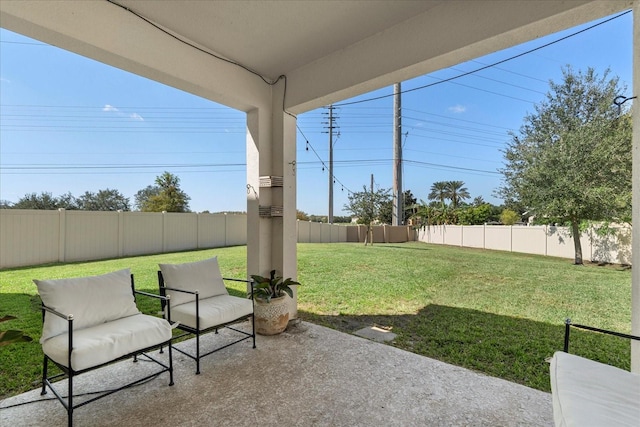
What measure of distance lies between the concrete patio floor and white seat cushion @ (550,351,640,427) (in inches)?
24.9

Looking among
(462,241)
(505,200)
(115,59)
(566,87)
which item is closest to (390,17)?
(115,59)

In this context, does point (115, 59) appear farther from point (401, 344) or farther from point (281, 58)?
point (401, 344)

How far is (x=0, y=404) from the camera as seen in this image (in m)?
1.81

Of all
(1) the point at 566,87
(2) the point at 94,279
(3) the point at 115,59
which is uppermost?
(1) the point at 566,87

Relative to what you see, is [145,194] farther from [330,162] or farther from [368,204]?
[368,204]

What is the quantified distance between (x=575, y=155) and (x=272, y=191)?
8385 millimetres

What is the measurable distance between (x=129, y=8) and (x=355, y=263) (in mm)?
6578

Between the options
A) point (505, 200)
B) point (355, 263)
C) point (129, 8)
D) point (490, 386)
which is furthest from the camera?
point (505, 200)

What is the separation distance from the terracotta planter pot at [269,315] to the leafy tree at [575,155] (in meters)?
8.08

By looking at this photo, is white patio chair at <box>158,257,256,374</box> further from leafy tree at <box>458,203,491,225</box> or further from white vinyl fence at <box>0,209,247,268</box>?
leafy tree at <box>458,203,491,225</box>

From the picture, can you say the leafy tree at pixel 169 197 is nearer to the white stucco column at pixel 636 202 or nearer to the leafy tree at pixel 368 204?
the leafy tree at pixel 368 204

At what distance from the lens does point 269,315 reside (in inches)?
116

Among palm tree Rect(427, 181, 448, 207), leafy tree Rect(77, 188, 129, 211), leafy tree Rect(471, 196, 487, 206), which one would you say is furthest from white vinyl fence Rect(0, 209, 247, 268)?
palm tree Rect(427, 181, 448, 207)

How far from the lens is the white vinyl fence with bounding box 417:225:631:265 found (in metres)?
7.01
